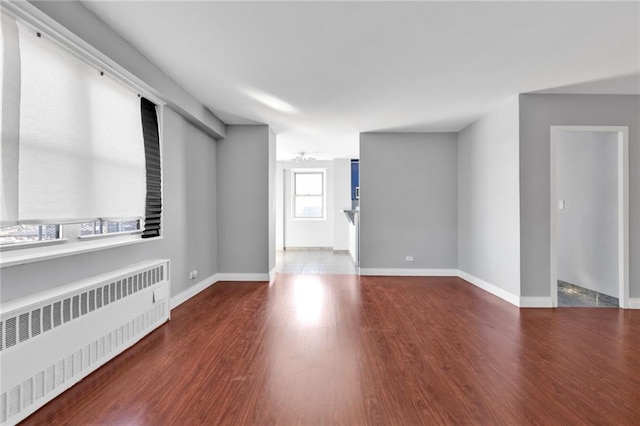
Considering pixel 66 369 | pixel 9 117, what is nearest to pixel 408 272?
pixel 66 369

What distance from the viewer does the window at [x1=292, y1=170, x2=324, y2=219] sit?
29.8 ft

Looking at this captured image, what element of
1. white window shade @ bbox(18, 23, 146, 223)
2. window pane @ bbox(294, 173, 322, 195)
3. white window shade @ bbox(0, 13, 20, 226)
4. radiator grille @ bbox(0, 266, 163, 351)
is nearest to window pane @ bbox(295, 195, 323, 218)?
window pane @ bbox(294, 173, 322, 195)

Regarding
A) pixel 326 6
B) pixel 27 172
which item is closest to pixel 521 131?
pixel 326 6

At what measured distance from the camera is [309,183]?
9086 millimetres

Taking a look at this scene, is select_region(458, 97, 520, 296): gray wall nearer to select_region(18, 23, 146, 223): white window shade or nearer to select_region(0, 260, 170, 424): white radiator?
select_region(0, 260, 170, 424): white radiator

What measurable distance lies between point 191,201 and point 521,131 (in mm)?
4290

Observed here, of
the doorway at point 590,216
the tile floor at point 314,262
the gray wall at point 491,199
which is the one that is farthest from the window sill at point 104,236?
the doorway at point 590,216

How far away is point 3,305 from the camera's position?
1595 millimetres

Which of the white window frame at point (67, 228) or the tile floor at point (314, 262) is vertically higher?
the white window frame at point (67, 228)

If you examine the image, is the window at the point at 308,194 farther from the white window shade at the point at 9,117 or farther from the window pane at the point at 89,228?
the white window shade at the point at 9,117

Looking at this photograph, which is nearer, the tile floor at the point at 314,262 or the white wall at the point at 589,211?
the white wall at the point at 589,211

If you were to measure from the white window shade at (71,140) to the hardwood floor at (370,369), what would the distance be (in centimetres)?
120

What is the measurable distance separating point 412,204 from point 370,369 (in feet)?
12.3

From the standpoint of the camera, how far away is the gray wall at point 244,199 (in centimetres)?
501
